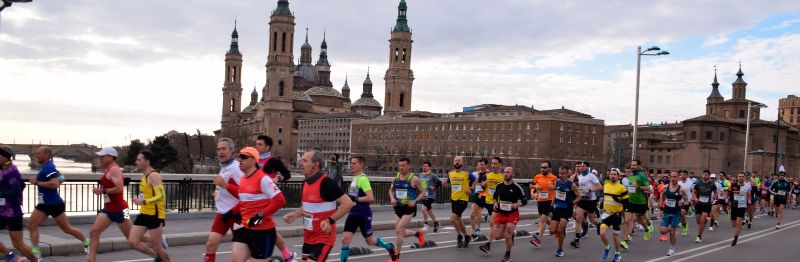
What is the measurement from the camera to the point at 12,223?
31.2 ft

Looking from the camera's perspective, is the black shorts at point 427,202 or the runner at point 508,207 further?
the black shorts at point 427,202

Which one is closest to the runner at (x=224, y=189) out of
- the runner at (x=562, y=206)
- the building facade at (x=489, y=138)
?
the runner at (x=562, y=206)

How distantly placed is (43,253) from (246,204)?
559 centimetres

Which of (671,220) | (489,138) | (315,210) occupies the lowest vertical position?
(489,138)

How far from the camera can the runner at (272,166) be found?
378 inches

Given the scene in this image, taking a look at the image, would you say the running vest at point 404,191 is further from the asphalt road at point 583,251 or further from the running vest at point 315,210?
the running vest at point 315,210

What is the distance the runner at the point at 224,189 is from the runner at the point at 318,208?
106 cm

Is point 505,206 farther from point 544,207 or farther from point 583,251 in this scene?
point 583,251

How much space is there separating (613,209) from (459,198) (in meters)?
3.12

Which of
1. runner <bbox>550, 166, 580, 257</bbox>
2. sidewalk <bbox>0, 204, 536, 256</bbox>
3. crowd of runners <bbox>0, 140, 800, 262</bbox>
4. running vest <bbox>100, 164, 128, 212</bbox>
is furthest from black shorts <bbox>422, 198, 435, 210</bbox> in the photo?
running vest <bbox>100, 164, 128, 212</bbox>

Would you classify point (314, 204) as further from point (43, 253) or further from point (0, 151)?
point (43, 253)

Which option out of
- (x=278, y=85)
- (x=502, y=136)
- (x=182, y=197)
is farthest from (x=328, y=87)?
(x=182, y=197)

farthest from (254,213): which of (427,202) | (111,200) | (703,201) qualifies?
(703,201)

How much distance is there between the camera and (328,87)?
191875 mm
